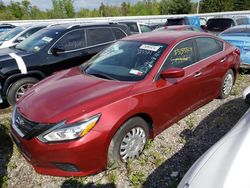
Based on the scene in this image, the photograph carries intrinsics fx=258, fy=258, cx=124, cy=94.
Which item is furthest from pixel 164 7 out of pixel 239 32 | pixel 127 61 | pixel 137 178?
pixel 137 178

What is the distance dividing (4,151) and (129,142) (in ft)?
6.35

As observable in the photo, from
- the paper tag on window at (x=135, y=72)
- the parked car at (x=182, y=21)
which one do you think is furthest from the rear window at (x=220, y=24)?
the paper tag on window at (x=135, y=72)

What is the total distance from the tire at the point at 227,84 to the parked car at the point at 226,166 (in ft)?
10.1

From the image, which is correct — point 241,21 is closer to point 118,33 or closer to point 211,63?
point 118,33

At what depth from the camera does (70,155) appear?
2.75 metres

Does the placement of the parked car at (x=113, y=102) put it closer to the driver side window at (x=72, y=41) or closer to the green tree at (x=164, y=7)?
the driver side window at (x=72, y=41)

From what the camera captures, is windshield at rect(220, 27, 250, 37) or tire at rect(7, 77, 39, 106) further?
windshield at rect(220, 27, 250, 37)

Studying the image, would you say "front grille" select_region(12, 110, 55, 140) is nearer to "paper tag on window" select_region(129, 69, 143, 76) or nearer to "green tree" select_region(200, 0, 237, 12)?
"paper tag on window" select_region(129, 69, 143, 76)

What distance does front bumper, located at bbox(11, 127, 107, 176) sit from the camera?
2.74m

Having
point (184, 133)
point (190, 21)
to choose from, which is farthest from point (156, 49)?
point (190, 21)

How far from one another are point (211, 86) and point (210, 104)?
0.61 metres

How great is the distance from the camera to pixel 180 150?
12.1 feet

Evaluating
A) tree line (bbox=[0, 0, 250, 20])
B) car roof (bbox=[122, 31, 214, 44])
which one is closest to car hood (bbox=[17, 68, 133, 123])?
car roof (bbox=[122, 31, 214, 44])

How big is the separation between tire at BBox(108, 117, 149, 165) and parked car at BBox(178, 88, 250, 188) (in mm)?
1133
